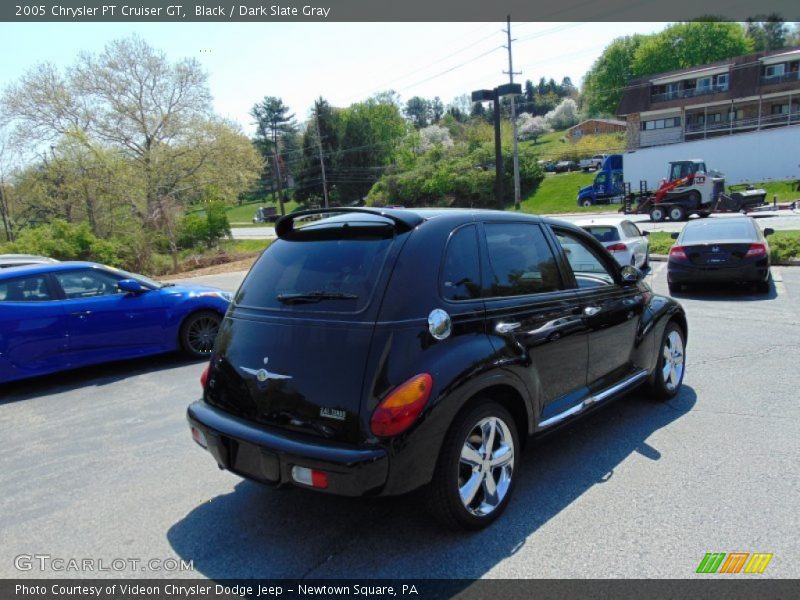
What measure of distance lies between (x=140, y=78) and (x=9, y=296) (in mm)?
27735

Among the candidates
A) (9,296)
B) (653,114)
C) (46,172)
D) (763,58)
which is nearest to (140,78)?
(46,172)

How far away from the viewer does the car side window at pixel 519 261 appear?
136 inches

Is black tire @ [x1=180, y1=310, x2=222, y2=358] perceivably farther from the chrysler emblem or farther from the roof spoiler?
the chrysler emblem

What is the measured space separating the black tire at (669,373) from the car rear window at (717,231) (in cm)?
584

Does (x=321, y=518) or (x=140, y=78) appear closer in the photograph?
(x=321, y=518)

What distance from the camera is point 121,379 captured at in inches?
266

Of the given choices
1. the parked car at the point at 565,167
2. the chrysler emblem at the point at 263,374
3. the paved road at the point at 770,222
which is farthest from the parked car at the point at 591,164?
the chrysler emblem at the point at 263,374

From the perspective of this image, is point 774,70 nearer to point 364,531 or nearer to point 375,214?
point 375,214

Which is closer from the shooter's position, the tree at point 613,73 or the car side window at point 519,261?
the car side window at point 519,261

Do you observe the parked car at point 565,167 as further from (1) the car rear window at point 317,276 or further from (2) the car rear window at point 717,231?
(1) the car rear window at point 317,276

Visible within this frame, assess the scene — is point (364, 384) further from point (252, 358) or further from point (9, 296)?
point (9, 296)

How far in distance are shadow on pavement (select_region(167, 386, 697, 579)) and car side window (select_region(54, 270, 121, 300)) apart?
169 inches

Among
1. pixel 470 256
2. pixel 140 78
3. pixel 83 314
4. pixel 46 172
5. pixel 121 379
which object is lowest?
pixel 121 379

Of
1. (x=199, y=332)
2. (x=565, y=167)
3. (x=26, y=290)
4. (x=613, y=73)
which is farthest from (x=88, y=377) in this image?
(x=613, y=73)
